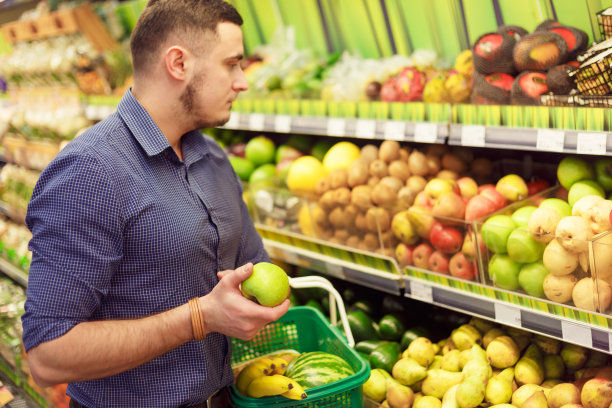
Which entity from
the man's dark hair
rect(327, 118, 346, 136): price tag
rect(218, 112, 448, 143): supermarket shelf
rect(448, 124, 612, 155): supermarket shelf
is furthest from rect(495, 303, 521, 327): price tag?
the man's dark hair

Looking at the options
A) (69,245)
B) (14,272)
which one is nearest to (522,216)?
(69,245)

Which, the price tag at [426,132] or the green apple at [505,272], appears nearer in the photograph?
the green apple at [505,272]

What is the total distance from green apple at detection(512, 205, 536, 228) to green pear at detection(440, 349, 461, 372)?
50 cm

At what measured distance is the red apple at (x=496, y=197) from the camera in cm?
199

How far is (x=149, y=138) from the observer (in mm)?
1560

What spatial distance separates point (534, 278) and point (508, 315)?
0.14 m


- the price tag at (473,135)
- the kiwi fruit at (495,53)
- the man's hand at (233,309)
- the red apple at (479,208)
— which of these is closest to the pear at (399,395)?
the red apple at (479,208)

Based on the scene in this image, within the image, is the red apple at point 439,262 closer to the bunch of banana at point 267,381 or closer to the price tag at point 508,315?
the price tag at point 508,315

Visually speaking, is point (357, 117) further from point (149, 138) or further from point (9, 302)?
point (9, 302)

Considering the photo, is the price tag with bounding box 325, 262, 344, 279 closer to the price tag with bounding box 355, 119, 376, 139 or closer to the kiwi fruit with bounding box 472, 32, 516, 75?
the price tag with bounding box 355, 119, 376, 139

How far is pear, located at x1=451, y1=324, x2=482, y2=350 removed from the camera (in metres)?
2.04

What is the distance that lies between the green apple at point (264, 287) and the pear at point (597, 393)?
0.88 meters

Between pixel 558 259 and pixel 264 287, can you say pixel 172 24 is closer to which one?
pixel 264 287

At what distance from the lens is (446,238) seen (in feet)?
6.46
